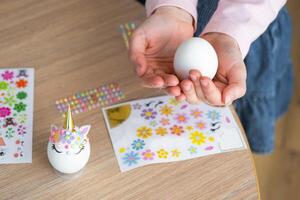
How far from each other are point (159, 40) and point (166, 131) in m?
0.18

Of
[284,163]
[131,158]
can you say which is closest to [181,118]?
[131,158]

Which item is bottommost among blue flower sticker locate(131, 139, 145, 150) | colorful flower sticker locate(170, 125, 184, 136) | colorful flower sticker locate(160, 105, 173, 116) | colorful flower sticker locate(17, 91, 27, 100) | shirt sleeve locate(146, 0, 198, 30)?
blue flower sticker locate(131, 139, 145, 150)

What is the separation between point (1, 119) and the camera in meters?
0.88

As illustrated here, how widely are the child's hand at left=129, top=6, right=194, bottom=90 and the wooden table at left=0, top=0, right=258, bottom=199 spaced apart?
0.05 metres

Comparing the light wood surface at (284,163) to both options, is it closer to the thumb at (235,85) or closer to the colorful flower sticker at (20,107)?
the thumb at (235,85)

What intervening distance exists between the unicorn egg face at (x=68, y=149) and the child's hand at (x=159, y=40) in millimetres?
163

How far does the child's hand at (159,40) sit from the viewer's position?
0.89 meters

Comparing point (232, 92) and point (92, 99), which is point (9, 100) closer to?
point (92, 99)

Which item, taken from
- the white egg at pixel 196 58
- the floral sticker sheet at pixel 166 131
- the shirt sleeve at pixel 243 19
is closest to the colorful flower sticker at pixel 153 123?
the floral sticker sheet at pixel 166 131

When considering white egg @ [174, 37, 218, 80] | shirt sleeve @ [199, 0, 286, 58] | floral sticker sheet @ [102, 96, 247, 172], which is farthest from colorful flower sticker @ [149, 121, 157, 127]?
shirt sleeve @ [199, 0, 286, 58]

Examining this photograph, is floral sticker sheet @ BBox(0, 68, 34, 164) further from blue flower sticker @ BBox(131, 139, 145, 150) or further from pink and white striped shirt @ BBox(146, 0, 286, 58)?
pink and white striped shirt @ BBox(146, 0, 286, 58)

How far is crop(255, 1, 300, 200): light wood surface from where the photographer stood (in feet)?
5.23

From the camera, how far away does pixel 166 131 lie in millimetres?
891

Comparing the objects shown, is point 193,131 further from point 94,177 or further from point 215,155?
point 94,177
